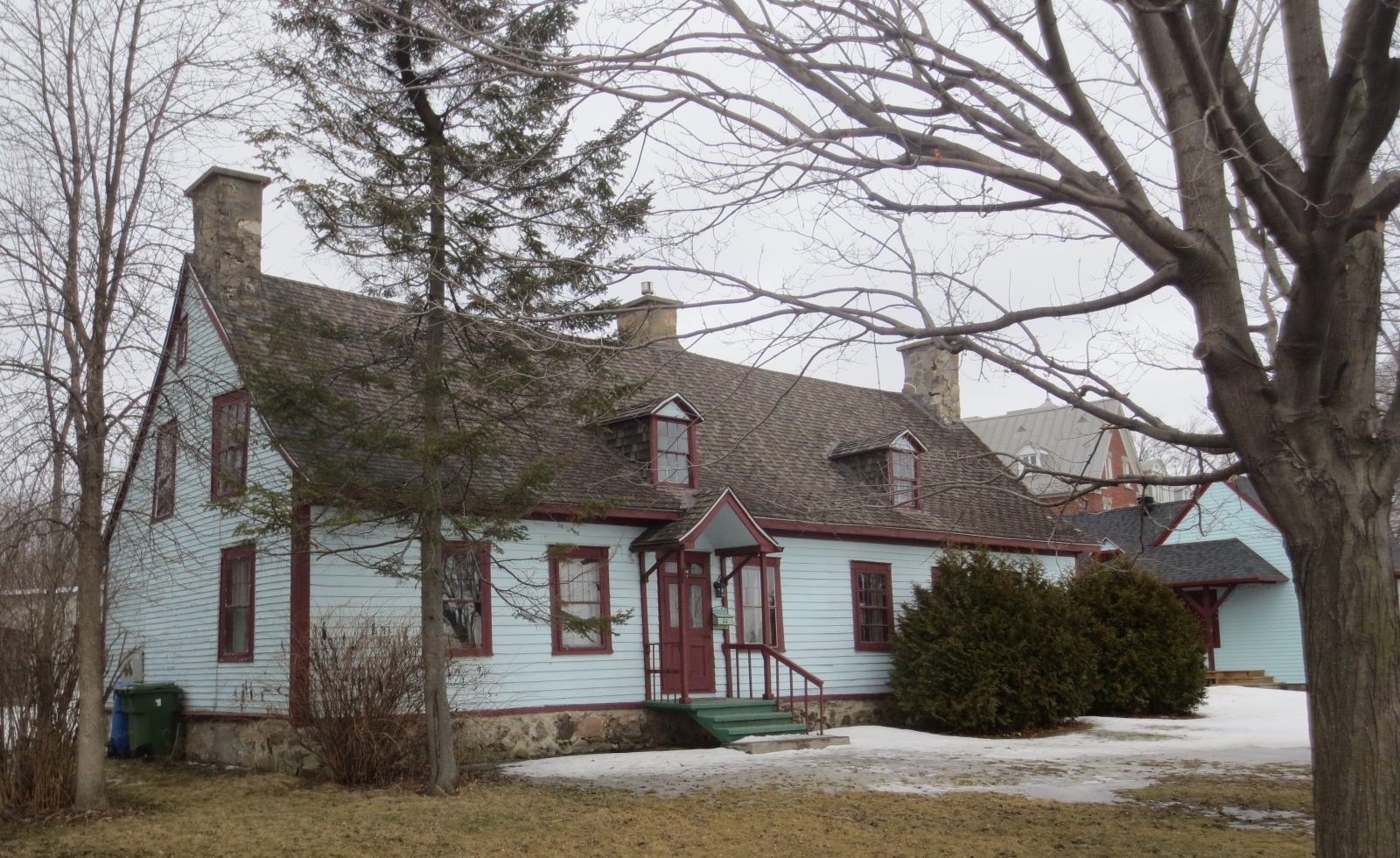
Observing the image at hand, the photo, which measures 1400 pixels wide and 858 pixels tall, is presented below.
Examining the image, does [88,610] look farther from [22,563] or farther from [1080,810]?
[1080,810]

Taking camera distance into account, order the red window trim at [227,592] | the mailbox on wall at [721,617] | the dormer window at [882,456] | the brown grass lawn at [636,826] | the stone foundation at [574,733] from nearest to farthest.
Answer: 1. the brown grass lawn at [636,826]
2. the stone foundation at [574,733]
3. the red window trim at [227,592]
4. the mailbox on wall at [721,617]
5. the dormer window at [882,456]

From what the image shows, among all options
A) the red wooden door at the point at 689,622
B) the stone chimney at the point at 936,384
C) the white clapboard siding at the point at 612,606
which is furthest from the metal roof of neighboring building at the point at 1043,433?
the red wooden door at the point at 689,622

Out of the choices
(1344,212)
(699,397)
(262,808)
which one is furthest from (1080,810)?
(699,397)

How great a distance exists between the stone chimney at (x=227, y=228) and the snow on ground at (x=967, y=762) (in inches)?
309

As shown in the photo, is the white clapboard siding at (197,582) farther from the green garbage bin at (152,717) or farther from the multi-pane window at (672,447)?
the multi-pane window at (672,447)

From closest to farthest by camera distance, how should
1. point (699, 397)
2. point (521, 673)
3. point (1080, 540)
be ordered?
point (521, 673), point (699, 397), point (1080, 540)

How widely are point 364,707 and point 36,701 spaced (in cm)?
306

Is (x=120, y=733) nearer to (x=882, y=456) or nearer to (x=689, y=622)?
(x=689, y=622)

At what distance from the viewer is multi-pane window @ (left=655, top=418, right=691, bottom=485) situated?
59.2ft

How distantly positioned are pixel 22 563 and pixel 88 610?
88.0 inches

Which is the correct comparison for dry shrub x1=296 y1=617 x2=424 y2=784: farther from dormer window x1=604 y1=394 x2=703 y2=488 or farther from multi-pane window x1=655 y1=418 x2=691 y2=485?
multi-pane window x1=655 y1=418 x2=691 y2=485

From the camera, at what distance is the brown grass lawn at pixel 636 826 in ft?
28.4

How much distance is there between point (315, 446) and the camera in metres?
12.5

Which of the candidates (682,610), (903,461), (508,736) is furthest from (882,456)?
(508,736)
